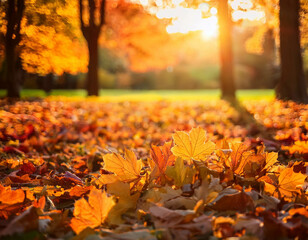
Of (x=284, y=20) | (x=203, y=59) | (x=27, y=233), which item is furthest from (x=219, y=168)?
(x=203, y=59)

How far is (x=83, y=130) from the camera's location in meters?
4.69

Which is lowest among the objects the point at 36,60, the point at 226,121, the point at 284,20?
the point at 226,121

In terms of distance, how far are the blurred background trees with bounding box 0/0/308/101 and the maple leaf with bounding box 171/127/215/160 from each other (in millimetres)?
2873

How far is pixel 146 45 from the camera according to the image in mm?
20531

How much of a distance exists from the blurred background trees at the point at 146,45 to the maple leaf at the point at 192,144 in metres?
2.87

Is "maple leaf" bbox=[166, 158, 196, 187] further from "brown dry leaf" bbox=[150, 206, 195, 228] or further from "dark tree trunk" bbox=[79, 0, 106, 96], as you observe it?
"dark tree trunk" bbox=[79, 0, 106, 96]

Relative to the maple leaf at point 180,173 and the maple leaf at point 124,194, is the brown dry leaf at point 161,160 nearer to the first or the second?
the maple leaf at point 180,173

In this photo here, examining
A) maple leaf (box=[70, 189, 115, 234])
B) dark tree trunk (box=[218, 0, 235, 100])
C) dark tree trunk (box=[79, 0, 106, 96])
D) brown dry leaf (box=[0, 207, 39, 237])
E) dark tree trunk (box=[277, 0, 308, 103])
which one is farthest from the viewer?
dark tree trunk (box=[79, 0, 106, 96])

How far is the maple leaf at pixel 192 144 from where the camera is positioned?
1.61 m

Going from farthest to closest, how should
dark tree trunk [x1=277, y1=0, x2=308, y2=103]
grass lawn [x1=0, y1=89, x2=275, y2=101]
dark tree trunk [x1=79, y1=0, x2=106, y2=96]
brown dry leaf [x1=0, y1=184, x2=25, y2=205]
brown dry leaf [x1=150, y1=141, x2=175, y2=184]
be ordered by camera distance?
dark tree trunk [x1=79, y1=0, x2=106, y2=96]
grass lawn [x1=0, y1=89, x2=275, y2=101]
dark tree trunk [x1=277, y1=0, x2=308, y2=103]
brown dry leaf [x1=150, y1=141, x2=175, y2=184]
brown dry leaf [x1=0, y1=184, x2=25, y2=205]

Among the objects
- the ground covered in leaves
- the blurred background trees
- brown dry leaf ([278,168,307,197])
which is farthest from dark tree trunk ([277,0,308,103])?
brown dry leaf ([278,168,307,197])

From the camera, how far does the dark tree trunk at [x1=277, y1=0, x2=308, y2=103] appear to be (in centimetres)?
954

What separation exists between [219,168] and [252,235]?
0.56 metres

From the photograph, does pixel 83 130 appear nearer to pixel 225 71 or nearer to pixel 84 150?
pixel 84 150
